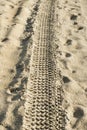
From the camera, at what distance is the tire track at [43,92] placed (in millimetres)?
4484

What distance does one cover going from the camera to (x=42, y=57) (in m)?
5.88

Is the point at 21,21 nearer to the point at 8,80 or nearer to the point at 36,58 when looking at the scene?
the point at 36,58

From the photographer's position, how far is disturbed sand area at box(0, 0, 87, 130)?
466 cm

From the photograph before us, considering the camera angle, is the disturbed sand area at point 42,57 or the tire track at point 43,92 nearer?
the tire track at point 43,92

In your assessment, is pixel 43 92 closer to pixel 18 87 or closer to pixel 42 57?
pixel 18 87

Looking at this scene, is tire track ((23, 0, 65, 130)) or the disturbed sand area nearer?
tire track ((23, 0, 65, 130))

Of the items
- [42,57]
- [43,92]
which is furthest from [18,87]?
[42,57]

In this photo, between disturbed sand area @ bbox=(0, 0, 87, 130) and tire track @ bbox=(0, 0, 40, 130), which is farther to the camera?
disturbed sand area @ bbox=(0, 0, 87, 130)

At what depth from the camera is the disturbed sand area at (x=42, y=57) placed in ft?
15.3

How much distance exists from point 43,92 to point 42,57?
3.38 feet

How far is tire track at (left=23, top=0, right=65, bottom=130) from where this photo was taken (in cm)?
448

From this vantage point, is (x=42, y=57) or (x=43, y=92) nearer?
(x=43, y=92)

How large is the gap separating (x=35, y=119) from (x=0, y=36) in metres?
2.47

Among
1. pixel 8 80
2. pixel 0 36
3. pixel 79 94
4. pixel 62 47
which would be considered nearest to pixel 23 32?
pixel 0 36
